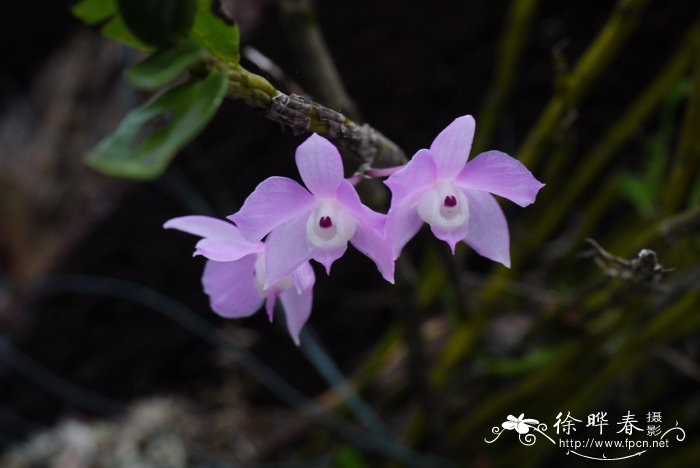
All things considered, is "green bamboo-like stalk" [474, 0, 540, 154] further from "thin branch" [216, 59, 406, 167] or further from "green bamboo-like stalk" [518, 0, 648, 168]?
"thin branch" [216, 59, 406, 167]

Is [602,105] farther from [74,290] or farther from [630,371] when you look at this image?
[74,290]

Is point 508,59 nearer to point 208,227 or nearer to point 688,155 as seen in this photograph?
point 688,155

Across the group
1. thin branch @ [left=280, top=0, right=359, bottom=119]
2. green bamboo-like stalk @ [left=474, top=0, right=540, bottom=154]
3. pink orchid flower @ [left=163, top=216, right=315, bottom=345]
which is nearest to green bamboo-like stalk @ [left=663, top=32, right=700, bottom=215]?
green bamboo-like stalk @ [left=474, top=0, right=540, bottom=154]

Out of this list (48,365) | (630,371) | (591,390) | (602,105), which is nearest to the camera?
(591,390)

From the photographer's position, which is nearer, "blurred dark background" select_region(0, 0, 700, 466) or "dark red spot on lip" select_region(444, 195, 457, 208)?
"dark red spot on lip" select_region(444, 195, 457, 208)

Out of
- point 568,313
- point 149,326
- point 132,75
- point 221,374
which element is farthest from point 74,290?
point 132,75

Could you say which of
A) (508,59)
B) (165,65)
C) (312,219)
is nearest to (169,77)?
(165,65)
